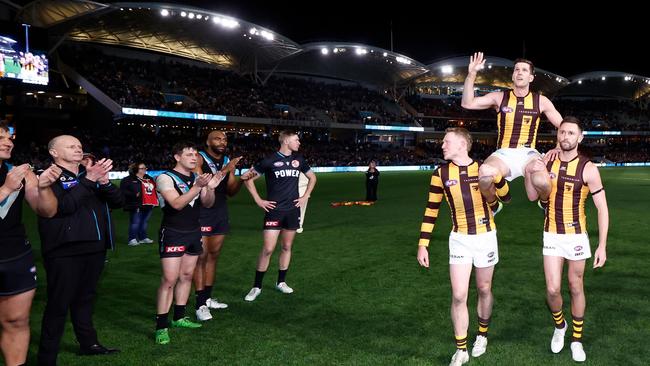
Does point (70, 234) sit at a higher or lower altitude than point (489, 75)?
lower

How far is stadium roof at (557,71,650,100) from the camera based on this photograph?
231 ft

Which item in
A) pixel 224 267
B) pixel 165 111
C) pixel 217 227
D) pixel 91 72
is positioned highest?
pixel 91 72

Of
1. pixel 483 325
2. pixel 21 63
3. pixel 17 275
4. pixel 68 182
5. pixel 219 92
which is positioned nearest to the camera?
pixel 17 275

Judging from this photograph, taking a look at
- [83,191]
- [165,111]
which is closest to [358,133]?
[165,111]

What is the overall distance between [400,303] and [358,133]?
55658mm

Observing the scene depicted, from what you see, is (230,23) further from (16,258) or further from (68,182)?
(16,258)

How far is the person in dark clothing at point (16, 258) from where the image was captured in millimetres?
3584

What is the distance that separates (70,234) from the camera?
441 centimetres

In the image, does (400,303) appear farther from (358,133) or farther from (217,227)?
(358,133)

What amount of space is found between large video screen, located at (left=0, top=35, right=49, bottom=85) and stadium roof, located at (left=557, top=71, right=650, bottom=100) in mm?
68211

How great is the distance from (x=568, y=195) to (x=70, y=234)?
478 cm

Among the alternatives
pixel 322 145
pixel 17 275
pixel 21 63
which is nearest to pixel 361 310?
pixel 17 275

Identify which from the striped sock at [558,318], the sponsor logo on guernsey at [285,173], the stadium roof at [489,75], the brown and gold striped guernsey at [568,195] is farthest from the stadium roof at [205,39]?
the striped sock at [558,318]

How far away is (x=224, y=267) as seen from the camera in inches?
341
